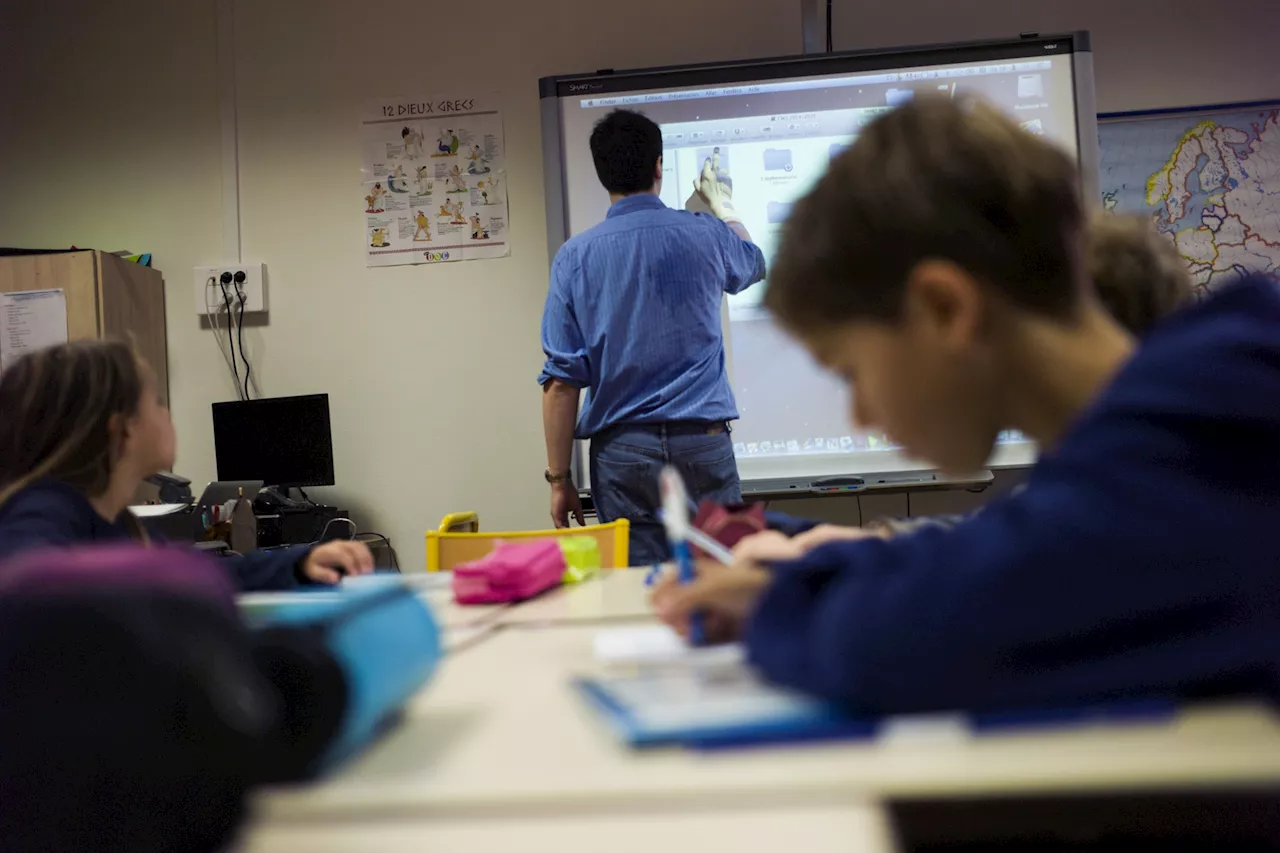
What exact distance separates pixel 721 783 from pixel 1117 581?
0.24 m

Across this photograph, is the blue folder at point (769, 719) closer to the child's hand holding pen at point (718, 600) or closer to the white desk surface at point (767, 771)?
the white desk surface at point (767, 771)

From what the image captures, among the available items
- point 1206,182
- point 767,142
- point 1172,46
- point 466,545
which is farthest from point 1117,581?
point 1172,46

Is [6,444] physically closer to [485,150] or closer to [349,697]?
[349,697]

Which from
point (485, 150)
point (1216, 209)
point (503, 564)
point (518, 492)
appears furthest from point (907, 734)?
point (1216, 209)

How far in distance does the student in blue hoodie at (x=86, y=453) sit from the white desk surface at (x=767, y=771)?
0.73 meters

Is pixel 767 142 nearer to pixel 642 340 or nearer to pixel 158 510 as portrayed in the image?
pixel 642 340

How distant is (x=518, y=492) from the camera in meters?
3.16

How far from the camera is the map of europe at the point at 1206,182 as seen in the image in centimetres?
298

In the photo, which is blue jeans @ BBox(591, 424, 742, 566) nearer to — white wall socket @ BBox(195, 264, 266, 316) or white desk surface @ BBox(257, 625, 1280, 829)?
white desk surface @ BBox(257, 625, 1280, 829)

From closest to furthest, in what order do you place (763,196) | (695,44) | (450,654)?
(450,654), (763,196), (695,44)

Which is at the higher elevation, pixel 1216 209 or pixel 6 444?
pixel 1216 209

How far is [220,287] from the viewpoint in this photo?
10.6 ft

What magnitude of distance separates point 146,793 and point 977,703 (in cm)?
41

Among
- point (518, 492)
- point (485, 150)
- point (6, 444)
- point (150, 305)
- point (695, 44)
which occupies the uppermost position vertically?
point (695, 44)
